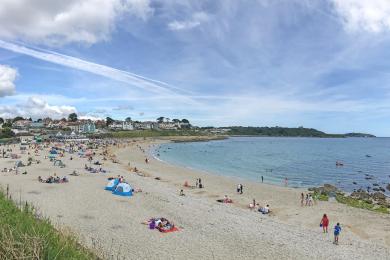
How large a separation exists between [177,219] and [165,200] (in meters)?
6.05

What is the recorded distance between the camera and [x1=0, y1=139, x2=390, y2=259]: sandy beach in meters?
17.9

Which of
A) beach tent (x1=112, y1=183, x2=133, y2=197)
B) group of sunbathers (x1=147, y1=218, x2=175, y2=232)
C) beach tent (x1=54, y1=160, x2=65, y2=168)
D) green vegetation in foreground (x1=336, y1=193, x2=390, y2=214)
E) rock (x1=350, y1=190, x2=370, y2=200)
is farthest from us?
beach tent (x1=54, y1=160, x2=65, y2=168)

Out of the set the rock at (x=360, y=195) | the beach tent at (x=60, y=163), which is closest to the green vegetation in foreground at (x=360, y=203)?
the rock at (x=360, y=195)

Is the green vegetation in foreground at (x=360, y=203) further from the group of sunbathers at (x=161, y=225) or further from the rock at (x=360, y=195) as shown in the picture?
the group of sunbathers at (x=161, y=225)

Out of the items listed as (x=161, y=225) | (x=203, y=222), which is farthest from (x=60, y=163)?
(x=161, y=225)

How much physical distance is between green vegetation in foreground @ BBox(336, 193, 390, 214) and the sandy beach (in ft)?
4.58

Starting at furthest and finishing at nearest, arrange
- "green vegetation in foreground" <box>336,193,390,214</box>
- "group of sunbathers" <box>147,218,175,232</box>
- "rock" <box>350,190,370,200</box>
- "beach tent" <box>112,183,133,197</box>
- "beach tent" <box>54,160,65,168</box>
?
"beach tent" <box>54,160,65,168</box> → "rock" <box>350,190,370,200</box> → "beach tent" <box>112,183,133,197</box> → "green vegetation in foreground" <box>336,193,390,214</box> → "group of sunbathers" <box>147,218,175,232</box>

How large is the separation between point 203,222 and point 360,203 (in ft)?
53.9

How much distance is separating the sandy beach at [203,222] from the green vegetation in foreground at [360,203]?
1396 millimetres

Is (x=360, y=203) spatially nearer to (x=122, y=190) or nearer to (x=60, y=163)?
(x=122, y=190)

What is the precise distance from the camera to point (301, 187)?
138 ft

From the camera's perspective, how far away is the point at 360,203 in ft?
105

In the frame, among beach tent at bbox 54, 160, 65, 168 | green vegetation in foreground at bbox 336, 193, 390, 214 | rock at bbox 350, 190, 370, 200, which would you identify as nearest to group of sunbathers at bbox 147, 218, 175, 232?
green vegetation in foreground at bbox 336, 193, 390, 214

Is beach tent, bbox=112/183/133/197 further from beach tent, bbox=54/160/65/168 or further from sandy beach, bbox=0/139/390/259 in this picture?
beach tent, bbox=54/160/65/168
